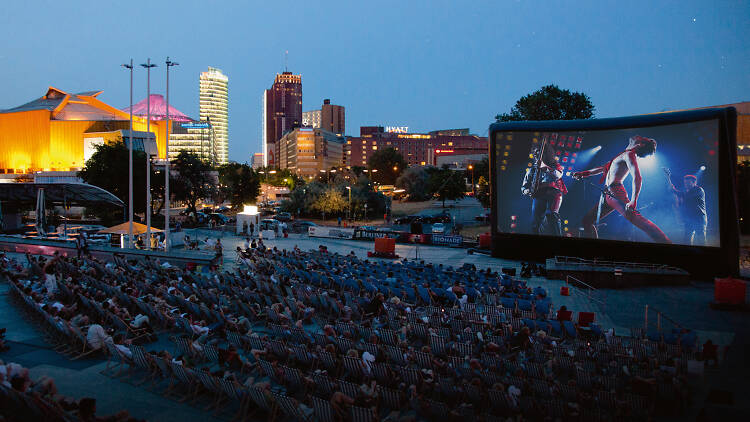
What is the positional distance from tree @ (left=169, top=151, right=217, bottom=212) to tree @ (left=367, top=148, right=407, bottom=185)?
7640 cm

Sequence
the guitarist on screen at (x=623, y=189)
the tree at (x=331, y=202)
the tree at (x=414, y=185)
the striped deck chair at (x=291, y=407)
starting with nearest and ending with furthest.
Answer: the striped deck chair at (x=291, y=407) < the guitarist on screen at (x=623, y=189) < the tree at (x=331, y=202) < the tree at (x=414, y=185)

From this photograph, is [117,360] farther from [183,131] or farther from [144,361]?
[183,131]

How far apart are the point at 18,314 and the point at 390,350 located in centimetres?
1062

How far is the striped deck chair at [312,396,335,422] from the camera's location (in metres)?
6.34

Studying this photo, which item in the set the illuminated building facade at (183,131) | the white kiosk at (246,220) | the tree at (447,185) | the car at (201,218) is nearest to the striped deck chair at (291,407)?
the white kiosk at (246,220)

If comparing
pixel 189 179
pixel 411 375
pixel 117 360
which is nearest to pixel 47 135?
pixel 189 179

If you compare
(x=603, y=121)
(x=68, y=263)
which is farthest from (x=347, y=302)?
(x=603, y=121)

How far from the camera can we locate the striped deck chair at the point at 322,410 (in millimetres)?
6336

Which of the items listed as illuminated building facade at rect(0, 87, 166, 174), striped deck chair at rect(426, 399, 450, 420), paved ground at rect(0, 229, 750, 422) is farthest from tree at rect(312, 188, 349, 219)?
illuminated building facade at rect(0, 87, 166, 174)

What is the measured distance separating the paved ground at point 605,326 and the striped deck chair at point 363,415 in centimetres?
243

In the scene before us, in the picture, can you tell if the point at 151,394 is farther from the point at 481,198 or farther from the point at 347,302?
the point at 481,198

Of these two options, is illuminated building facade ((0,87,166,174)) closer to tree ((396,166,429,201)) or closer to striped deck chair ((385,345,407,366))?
tree ((396,166,429,201))

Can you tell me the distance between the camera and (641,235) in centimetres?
2188

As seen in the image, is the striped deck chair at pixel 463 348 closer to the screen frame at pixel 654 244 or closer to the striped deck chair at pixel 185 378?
the striped deck chair at pixel 185 378
